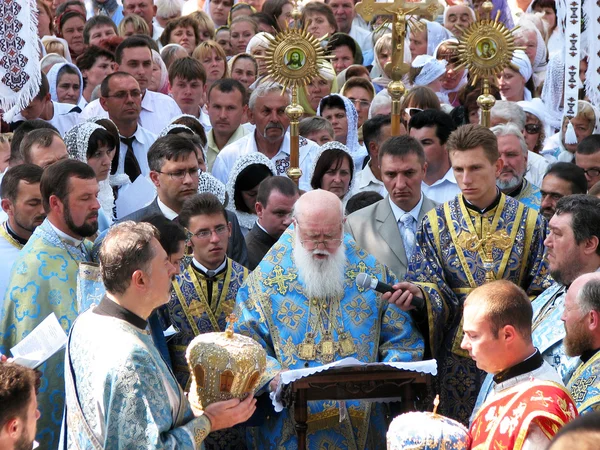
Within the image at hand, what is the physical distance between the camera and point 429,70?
10.6m

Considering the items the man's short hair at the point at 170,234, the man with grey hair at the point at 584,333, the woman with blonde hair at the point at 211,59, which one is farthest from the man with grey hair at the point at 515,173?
the woman with blonde hair at the point at 211,59

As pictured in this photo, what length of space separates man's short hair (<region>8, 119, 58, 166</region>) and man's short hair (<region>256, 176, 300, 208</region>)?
1603 millimetres

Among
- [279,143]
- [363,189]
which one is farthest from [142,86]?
[363,189]

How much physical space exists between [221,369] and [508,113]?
496cm

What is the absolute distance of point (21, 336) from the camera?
19.1 ft

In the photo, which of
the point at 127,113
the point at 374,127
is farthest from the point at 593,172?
the point at 127,113

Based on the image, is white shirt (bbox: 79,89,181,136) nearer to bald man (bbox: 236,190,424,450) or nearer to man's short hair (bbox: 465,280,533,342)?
bald man (bbox: 236,190,424,450)

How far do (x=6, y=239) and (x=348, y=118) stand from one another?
4.05 meters

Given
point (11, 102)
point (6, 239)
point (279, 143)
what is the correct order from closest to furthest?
point (6, 239) < point (11, 102) < point (279, 143)

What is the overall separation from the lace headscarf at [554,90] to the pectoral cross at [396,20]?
6.10ft

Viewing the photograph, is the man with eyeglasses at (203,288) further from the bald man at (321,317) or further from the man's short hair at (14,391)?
the man's short hair at (14,391)

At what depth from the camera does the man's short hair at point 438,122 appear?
832cm

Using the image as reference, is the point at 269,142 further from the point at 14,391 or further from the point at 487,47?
the point at 14,391

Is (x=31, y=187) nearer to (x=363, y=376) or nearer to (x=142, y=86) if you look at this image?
(x=363, y=376)
